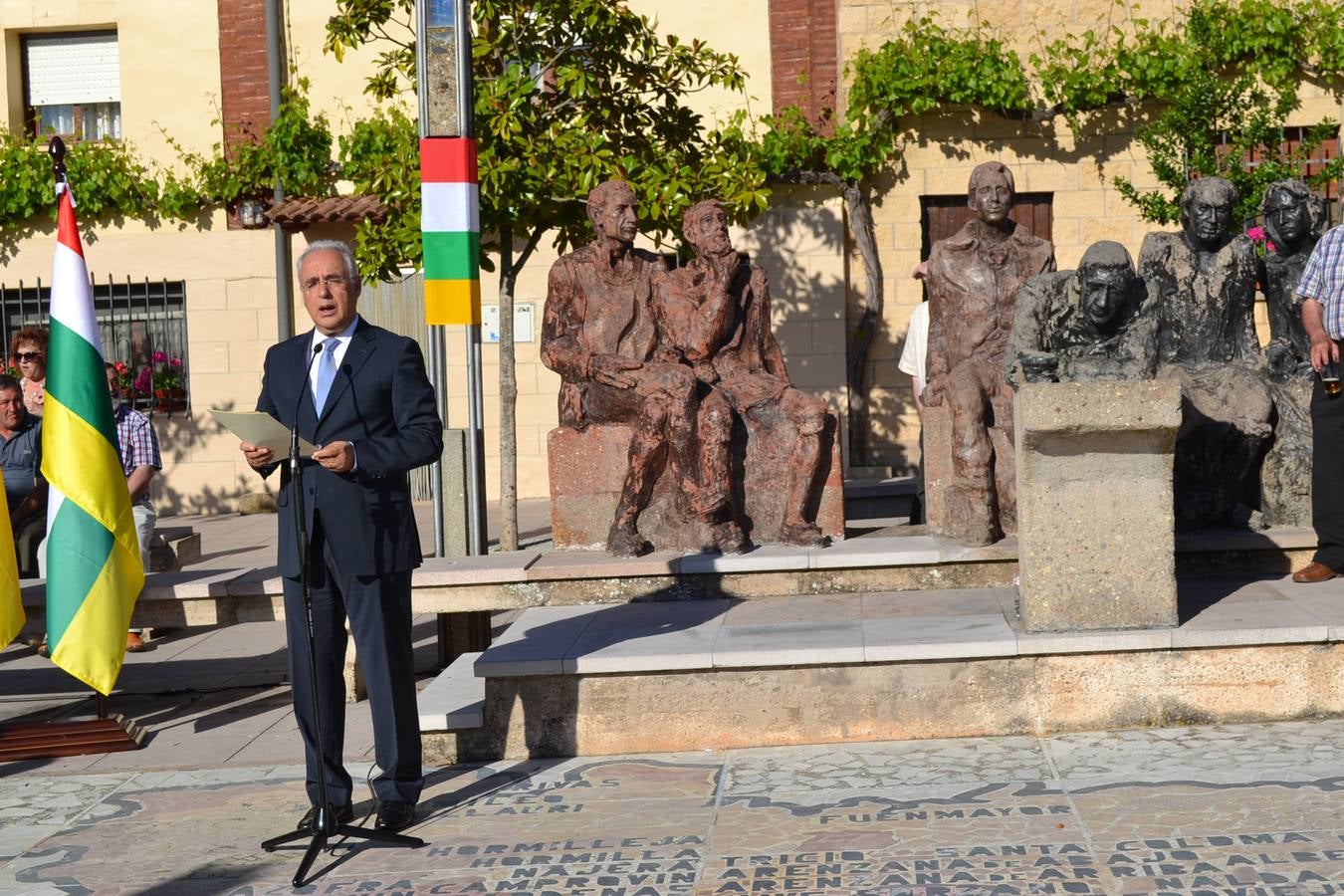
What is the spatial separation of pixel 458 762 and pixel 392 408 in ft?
5.20

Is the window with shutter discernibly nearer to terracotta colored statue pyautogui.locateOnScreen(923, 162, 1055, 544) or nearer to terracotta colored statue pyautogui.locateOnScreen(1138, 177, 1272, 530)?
terracotta colored statue pyautogui.locateOnScreen(923, 162, 1055, 544)

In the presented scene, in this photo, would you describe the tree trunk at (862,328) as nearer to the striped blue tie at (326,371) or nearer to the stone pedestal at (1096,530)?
the stone pedestal at (1096,530)

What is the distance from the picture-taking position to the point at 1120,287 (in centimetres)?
721

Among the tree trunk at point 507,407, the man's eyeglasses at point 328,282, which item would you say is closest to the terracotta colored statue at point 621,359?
the tree trunk at point 507,407

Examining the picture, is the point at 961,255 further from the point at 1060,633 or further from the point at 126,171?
the point at 126,171

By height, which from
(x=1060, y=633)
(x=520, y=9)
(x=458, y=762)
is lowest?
(x=458, y=762)

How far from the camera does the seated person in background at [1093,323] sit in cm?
706

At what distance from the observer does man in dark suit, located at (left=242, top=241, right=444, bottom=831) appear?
562 centimetres

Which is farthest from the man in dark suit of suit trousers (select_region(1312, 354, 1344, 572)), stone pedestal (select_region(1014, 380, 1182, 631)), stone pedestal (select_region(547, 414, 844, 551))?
suit trousers (select_region(1312, 354, 1344, 572))

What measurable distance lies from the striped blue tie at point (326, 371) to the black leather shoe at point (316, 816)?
124 centimetres

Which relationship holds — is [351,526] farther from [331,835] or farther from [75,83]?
[75,83]

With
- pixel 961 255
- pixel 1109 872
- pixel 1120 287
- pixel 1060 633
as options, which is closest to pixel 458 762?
pixel 1060 633

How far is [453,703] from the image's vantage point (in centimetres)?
675

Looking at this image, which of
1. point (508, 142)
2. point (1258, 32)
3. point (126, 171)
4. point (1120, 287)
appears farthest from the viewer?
point (126, 171)
